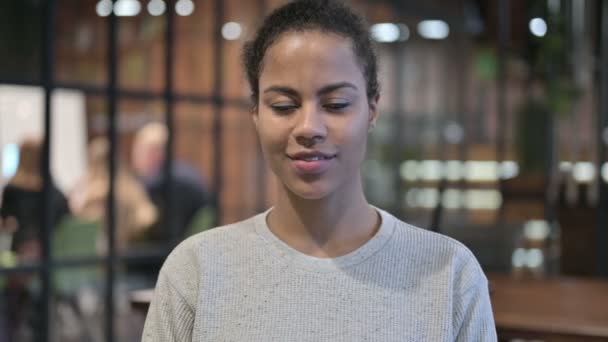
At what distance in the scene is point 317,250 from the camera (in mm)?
1223

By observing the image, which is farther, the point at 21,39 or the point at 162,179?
the point at 162,179

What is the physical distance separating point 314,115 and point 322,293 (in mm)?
232

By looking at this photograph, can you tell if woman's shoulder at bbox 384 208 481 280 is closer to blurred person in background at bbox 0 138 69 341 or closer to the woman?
the woman

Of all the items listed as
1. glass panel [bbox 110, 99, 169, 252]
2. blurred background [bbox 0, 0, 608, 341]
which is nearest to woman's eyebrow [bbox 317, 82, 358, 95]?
blurred background [bbox 0, 0, 608, 341]

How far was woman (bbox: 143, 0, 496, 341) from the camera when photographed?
3.79 ft

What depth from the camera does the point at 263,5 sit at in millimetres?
5117

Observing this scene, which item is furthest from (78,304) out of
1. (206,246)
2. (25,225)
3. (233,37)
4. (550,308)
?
(206,246)

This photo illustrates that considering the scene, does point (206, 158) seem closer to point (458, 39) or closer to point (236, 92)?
point (236, 92)

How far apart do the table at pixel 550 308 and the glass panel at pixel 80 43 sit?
1.95 metres

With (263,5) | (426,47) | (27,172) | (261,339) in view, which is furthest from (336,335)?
(426,47)

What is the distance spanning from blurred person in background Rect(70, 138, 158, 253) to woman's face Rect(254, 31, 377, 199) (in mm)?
2810

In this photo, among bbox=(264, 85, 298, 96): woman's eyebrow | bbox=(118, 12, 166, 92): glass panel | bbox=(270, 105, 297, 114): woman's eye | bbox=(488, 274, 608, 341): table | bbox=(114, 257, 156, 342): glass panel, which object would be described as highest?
bbox=(118, 12, 166, 92): glass panel

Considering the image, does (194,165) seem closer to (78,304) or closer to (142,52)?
(142,52)

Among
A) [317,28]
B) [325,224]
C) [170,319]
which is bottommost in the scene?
[170,319]
